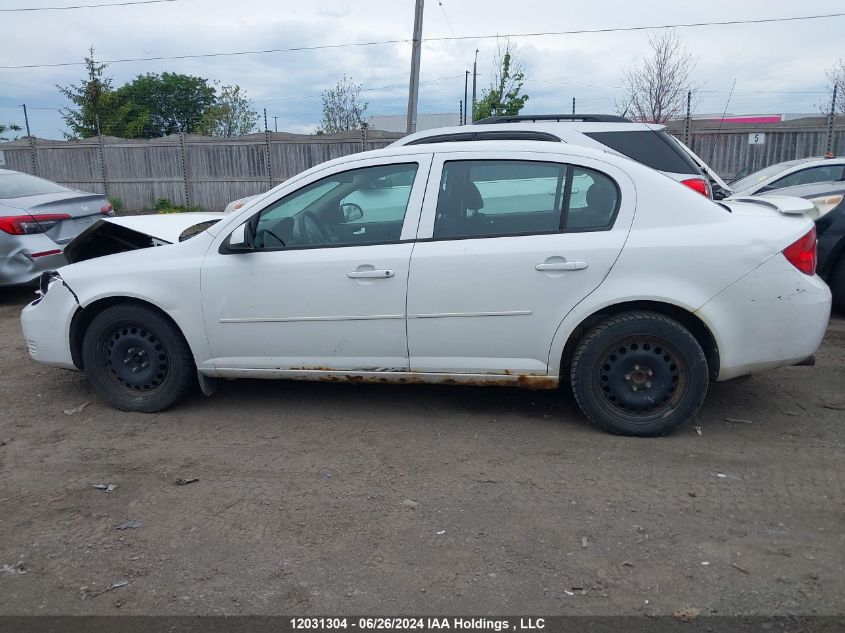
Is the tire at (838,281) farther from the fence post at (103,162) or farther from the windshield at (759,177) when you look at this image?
the fence post at (103,162)

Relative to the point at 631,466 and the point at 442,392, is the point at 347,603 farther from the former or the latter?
the point at 442,392

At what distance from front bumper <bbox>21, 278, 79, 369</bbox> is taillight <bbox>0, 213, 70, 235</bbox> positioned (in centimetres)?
343

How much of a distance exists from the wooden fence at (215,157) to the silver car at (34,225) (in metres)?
10.2

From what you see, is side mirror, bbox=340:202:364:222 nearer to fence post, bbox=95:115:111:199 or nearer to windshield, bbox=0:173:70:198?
Result: windshield, bbox=0:173:70:198

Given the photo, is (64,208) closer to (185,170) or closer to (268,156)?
(268,156)

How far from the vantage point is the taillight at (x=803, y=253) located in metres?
3.86

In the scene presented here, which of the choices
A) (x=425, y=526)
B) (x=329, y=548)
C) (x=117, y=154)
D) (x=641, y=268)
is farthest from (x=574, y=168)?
(x=117, y=154)

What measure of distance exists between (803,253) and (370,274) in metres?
2.41

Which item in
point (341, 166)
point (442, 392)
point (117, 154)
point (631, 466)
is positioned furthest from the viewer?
point (117, 154)

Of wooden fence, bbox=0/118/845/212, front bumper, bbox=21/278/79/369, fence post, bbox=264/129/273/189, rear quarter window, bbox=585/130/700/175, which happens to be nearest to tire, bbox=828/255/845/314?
rear quarter window, bbox=585/130/700/175

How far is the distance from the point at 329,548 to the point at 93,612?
94 centimetres

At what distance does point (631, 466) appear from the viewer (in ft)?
12.3

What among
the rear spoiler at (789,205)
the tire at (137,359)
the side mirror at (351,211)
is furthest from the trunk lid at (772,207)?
the tire at (137,359)

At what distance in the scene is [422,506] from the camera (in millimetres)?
3420
